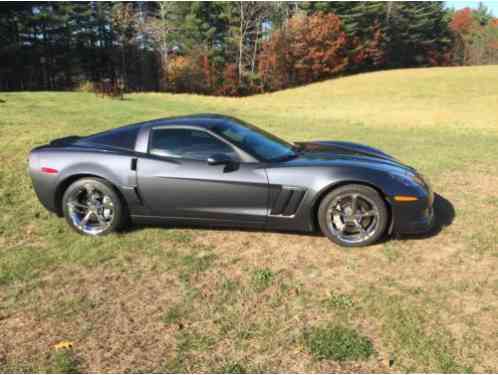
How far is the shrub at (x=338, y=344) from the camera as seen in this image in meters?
2.61

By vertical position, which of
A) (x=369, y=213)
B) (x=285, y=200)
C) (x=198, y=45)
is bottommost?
(x=369, y=213)

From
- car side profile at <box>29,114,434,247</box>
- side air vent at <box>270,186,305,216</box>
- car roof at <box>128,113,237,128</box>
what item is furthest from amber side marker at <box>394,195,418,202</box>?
car roof at <box>128,113,237,128</box>

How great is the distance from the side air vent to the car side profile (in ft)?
0.03

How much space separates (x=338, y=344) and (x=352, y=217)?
5.31 ft

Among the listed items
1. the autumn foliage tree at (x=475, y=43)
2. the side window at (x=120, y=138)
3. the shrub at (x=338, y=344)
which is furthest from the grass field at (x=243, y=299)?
the autumn foliage tree at (x=475, y=43)

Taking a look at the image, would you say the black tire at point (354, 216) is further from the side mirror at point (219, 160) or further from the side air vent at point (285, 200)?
the side mirror at point (219, 160)

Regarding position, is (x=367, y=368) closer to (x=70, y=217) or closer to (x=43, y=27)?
(x=70, y=217)

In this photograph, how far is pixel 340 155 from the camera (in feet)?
15.0

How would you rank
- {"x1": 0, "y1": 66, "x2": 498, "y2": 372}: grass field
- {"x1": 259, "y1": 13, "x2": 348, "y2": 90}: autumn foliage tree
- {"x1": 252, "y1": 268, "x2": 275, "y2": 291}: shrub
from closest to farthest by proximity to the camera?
{"x1": 0, "y1": 66, "x2": 498, "y2": 372}: grass field
{"x1": 252, "y1": 268, "x2": 275, "y2": 291}: shrub
{"x1": 259, "y1": 13, "x2": 348, "y2": 90}: autumn foliage tree

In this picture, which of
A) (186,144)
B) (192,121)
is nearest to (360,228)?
(186,144)

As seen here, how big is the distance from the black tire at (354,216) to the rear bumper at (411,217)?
0.35 feet

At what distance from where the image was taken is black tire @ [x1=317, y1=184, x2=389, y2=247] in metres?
4.01

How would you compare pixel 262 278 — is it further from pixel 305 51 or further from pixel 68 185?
pixel 305 51

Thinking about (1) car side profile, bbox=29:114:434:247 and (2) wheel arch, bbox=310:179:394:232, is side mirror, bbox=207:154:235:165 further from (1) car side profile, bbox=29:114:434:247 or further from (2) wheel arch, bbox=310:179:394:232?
(2) wheel arch, bbox=310:179:394:232
